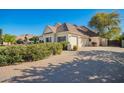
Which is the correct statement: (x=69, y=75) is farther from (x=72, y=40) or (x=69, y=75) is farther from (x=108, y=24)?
(x=72, y=40)

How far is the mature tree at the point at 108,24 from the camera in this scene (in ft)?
25.3

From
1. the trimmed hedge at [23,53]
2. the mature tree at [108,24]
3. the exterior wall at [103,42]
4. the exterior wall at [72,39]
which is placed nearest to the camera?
the trimmed hedge at [23,53]

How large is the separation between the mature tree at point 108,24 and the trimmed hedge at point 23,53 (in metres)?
2.91

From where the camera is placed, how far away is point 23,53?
26.2ft

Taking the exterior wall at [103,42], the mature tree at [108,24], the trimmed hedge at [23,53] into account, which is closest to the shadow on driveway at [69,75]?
the trimmed hedge at [23,53]

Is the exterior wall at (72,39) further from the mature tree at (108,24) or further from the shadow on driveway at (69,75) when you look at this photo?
the shadow on driveway at (69,75)

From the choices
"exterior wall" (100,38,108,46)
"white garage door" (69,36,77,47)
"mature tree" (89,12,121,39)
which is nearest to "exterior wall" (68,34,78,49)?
"white garage door" (69,36,77,47)

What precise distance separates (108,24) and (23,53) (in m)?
3.98

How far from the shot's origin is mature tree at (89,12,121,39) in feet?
25.3

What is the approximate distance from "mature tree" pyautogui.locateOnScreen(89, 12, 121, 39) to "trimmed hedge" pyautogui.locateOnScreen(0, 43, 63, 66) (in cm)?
291

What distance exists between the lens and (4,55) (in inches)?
289

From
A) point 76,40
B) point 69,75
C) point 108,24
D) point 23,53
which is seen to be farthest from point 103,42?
point 76,40
